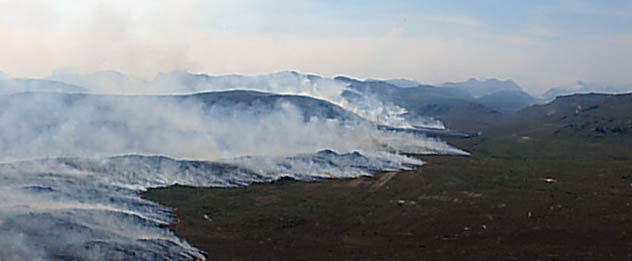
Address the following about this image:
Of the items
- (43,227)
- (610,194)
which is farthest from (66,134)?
(610,194)

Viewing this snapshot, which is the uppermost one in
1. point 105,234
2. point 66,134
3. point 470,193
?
point 66,134

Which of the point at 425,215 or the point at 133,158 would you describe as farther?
the point at 133,158

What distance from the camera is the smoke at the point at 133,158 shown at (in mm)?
61812

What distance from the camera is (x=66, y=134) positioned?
5320 inches

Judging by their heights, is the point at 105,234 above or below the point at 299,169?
below

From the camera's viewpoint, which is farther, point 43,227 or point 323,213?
point 323,213

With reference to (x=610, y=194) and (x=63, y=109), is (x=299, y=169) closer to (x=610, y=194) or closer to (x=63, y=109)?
(x=610, y=194)

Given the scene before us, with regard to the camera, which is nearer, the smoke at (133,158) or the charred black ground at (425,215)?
the smoke at (133,158)

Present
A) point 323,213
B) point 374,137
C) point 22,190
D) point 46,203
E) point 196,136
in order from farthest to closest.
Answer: point 374,137 < point 196,136 < point 323,213 < point 22,190 < point 46,203

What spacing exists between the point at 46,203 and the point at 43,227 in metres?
12.9

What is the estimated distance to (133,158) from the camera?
11112cm

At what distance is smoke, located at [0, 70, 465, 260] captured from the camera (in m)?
61.8

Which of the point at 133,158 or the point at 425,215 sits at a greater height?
the point at 133,158

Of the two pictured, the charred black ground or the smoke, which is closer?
the smoke
